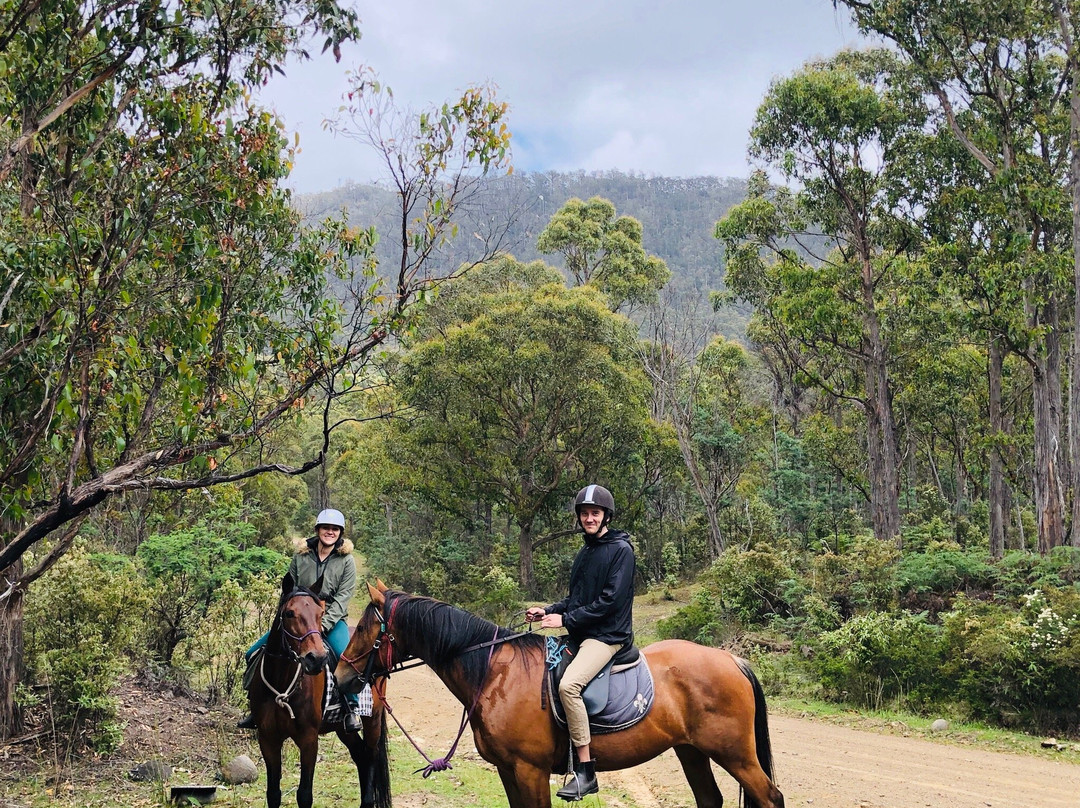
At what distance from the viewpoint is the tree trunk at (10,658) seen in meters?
7.34

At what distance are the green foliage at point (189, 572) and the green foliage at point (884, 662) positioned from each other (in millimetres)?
8913

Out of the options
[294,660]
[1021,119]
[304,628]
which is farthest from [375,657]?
[1021,119]

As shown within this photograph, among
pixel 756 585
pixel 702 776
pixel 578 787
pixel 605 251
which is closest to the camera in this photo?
pixel 578 787

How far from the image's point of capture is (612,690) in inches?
197

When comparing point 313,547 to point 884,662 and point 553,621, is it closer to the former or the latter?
point 553,621

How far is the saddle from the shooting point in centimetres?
496

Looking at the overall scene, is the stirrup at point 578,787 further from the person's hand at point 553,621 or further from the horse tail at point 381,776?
the horse tail at point 381,776

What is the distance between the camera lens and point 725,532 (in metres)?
25.1

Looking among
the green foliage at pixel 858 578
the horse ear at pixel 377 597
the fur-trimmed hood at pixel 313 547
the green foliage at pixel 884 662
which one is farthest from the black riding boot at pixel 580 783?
the green foliage at pixel 858 578

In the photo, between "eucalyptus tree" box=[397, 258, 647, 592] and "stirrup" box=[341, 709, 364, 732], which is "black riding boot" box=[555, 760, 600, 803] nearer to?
"stirrup" box=[341, 709, 364, 732]

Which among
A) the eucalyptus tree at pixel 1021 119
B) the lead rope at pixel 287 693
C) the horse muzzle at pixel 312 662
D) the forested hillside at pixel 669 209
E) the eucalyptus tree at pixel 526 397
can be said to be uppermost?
the forested hillside at pixel 669 209

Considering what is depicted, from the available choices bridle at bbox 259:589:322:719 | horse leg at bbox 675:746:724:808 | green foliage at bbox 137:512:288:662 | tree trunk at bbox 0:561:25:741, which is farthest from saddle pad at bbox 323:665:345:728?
green foliage at bbox 137:512:288:662

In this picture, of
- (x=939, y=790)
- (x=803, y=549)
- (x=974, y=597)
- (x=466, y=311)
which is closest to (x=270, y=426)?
(x=939, y=790)

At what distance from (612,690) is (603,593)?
61 cm
